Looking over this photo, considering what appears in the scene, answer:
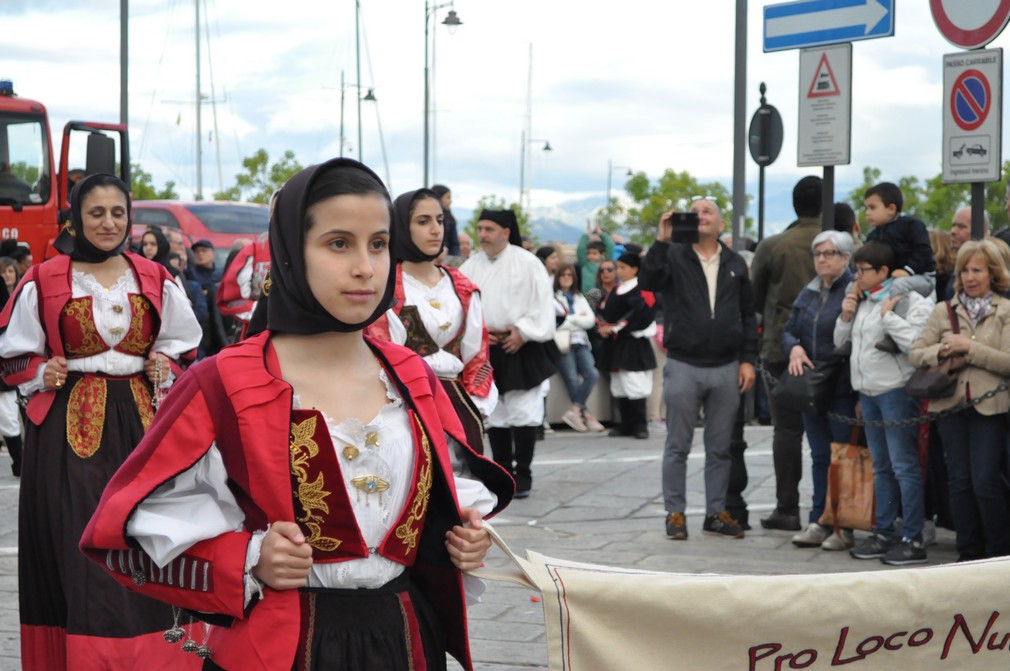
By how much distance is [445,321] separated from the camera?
782 cm

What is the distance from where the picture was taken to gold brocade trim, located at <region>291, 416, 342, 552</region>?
275 cm

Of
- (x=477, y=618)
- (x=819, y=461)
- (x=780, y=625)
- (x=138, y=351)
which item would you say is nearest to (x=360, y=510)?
(x=780, y=625)

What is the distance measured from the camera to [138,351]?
589 cm

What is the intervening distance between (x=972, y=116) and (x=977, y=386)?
162 centimetres

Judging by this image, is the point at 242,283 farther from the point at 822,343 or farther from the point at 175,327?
the point at 175,327

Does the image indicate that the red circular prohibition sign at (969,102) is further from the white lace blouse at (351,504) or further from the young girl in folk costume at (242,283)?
the white lace blouse at (351,504)

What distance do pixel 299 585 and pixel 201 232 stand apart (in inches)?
855

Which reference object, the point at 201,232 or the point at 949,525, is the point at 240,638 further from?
the point at 201,232

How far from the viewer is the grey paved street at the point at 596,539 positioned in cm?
632

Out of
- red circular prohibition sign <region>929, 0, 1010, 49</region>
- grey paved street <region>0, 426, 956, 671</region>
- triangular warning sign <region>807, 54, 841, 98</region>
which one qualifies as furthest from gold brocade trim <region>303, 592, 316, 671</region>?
triangular warning sign <region>807, 54, 841, 98</region>

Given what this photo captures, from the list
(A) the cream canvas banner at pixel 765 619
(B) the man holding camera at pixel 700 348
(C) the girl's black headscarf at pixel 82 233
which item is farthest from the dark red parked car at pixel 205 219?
(A) the cream canvas banner at pixel 765 619

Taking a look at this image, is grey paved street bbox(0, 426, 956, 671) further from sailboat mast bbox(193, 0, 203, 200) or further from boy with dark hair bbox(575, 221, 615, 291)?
sailboat mast bbox(193, 0, 203, 200)

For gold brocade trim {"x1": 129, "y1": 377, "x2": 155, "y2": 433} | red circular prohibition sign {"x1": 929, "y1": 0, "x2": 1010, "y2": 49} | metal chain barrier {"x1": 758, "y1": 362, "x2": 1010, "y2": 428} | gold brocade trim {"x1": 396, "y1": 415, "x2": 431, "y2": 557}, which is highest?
red circular prohibition sign {"x1": 929, "y1": 0, "x2": 1010, "y2": 49}

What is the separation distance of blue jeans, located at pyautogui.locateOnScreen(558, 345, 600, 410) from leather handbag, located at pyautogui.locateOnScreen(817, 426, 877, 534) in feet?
19.8
